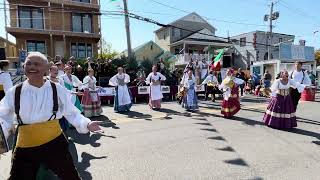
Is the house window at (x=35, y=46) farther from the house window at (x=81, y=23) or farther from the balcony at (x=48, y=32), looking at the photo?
the house window at (x=81, y=23)

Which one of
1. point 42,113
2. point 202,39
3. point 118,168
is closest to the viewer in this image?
point 42,113

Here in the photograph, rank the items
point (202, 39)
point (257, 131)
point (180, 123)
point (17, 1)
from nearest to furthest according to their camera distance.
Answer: point (257, 131) < point (180, 123) < point (17, 1) < point (202, 39)

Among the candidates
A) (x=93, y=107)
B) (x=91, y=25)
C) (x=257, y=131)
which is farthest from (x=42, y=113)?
(x=91, y=25)

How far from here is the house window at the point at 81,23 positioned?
3017 cm

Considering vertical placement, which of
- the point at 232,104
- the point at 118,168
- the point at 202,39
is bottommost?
the point at 118,168

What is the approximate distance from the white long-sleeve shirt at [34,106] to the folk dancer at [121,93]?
8930mm

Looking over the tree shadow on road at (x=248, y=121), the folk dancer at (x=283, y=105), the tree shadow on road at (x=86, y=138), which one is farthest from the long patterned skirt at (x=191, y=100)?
the tree shadow on road at (x=86, y=138)

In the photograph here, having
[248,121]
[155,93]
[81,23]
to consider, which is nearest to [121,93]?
[155,93]

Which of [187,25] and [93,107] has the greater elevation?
[187,25]

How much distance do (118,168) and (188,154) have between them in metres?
1.49

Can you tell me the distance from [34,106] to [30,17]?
89.5 ft

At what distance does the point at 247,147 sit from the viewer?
6816 mm

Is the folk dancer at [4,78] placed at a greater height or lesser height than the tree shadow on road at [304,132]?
greater

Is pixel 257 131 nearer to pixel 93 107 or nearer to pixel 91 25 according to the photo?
pixel 93 107
